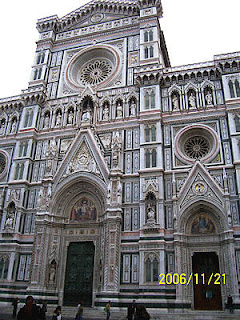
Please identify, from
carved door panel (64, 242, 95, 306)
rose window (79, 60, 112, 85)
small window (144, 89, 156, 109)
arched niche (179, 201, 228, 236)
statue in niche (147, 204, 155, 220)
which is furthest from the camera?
rose window (79, 60, 112, 85)

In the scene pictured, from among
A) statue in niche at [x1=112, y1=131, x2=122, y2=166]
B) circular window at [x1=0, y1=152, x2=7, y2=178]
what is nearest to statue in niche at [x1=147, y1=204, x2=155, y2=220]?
statue in niche at [x1=112, y1=131, x2=122, y2=166]

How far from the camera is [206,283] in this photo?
1883 centimetres

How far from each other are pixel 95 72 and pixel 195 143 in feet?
38.3

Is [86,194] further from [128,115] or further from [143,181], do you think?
[128,115]

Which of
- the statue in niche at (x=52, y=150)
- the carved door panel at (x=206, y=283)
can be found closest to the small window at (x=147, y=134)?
the statue in niche at (x=52, y=150)

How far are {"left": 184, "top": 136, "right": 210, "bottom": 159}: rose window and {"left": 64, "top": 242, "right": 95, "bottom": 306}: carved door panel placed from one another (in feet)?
30.0

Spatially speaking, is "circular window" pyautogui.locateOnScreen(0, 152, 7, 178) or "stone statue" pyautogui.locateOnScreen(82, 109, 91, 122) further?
"circular window" pyautogui.locateOnScreen(0, 152, 7, 178)

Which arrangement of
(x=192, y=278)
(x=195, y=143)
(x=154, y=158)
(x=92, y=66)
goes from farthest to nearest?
1. (x=92, y=66)
2. (x=195, y=143)
3. (x=154, y=158)
4. (x=192, y=278)

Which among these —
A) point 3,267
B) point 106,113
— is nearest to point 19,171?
point 3,267

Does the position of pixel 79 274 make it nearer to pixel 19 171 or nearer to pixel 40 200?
pixel 40 200

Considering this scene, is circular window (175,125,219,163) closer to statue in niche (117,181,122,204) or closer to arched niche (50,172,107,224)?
statue in niche (117,181,122,204)

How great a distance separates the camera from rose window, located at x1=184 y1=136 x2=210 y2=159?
72.4ft

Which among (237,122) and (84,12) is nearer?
(237,122)

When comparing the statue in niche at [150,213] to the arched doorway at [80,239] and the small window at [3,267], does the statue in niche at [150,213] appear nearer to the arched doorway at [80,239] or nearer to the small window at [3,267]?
the arched doorway at [80,239]
